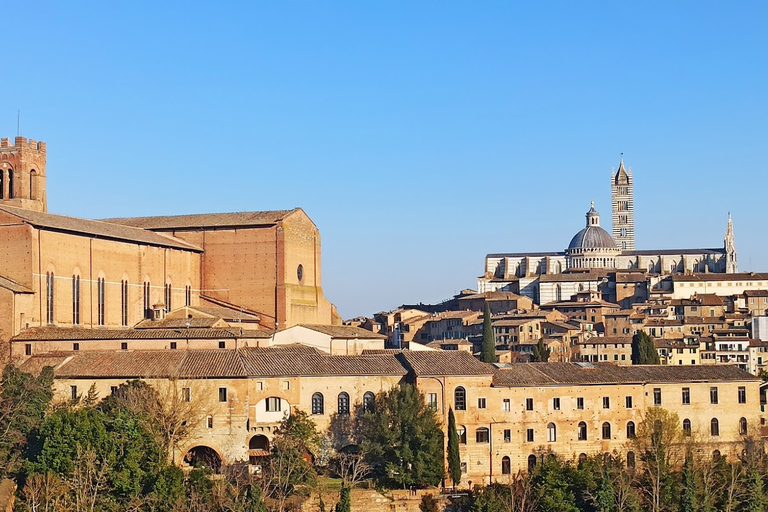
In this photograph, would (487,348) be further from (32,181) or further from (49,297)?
(49,297)

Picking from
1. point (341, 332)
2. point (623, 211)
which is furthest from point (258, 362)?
point (623, 211)

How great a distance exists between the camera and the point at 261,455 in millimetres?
34812

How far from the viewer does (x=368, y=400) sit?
36250mm

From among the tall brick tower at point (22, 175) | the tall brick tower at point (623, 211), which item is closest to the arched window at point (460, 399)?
the tall brick tower at point (22, 175)

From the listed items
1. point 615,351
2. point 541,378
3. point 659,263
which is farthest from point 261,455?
point 659,263

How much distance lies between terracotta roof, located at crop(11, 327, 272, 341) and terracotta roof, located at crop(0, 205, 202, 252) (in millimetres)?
3409

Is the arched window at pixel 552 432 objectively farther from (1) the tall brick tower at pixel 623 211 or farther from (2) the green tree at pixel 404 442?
(1) the tall brick tower at pixel 623 211

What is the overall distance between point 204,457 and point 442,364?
7676mm

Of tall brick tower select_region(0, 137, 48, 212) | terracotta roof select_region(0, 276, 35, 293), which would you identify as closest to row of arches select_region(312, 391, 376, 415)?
terracotta roof select_region(0, 276, 35, 293)

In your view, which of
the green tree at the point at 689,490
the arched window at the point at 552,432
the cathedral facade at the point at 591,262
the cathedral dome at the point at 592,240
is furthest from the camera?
the cathedral dome at the point at 592,240

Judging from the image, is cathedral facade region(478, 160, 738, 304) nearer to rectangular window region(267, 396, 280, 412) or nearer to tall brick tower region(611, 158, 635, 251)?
tall brick tower region(611, 158, 635, 251)

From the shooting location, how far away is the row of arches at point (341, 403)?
3603 centimetres

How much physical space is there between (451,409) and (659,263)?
2924 inches

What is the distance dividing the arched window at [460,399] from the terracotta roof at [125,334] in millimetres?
7744
